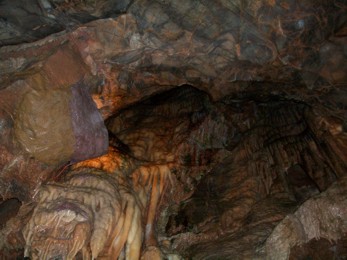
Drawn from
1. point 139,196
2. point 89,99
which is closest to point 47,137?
point 89,99

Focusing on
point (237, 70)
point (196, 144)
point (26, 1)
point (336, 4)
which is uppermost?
point (26, 1)

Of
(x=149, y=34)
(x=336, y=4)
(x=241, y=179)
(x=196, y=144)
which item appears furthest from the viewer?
(x=196, y=144)

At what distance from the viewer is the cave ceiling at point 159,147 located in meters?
3.02

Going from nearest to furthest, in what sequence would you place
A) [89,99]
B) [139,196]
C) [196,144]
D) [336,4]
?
[336,4]
[89,99]
[139,196]
[196,144]

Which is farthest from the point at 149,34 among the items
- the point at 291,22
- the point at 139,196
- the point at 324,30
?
the point at 139,196

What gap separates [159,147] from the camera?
510 cm

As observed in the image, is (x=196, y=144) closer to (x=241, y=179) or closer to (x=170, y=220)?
(x=241, y=179)

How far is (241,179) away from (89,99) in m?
2.48

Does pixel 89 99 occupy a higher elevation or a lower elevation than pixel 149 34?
lower

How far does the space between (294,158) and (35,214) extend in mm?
3362

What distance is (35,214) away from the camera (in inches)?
138

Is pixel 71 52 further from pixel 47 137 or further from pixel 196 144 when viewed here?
pixel 196 144

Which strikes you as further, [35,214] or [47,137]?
[35,214]

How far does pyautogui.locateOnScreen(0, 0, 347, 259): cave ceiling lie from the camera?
3021 mm
